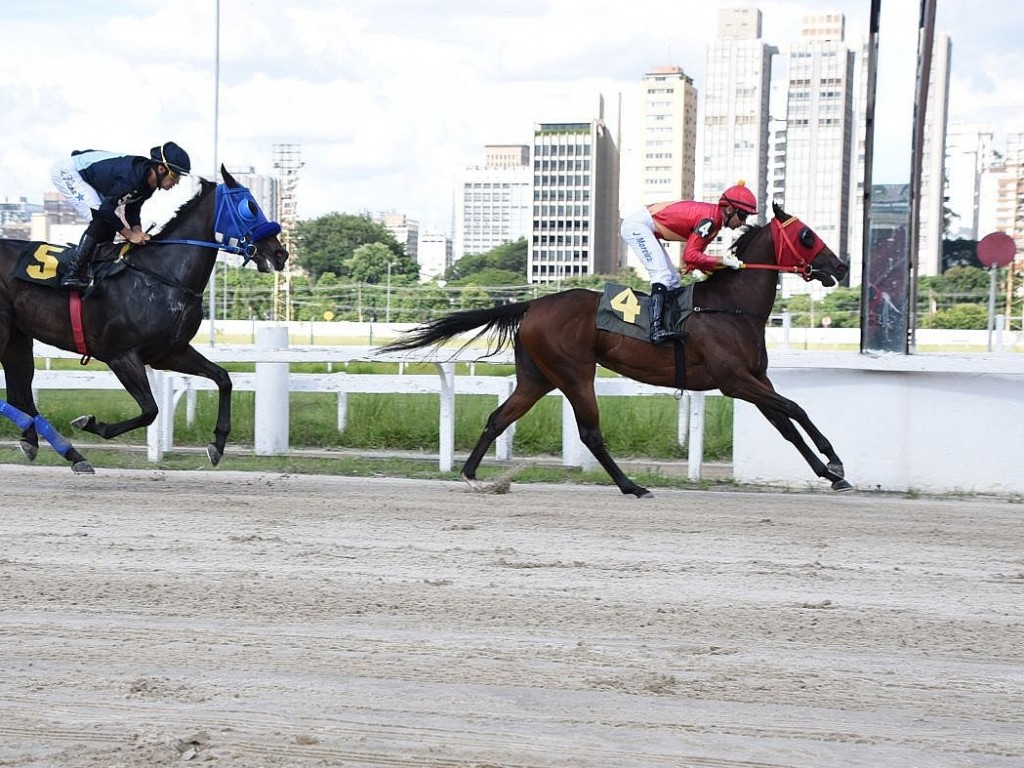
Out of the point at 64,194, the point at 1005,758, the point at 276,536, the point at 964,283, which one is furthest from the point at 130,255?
the point at 964,283

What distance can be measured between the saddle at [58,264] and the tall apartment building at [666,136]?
102741 mm

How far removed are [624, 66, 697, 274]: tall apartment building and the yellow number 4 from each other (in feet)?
335

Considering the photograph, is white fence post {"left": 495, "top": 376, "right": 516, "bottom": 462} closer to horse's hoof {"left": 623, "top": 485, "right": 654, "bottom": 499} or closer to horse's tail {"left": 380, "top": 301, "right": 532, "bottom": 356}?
horse's tail {"left": 380, "top": 301, "right": 532, "bottom": 356}

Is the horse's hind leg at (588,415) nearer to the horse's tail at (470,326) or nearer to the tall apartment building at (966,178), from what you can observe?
the horse's tail at (470,326)

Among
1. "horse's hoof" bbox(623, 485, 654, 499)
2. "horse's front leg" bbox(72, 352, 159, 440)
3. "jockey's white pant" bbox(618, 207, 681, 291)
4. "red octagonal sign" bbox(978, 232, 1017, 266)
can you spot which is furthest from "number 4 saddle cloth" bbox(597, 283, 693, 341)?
"red octagonal sign" bbox(978, 232, 1017, 266)

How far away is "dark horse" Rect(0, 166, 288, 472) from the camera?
809cm

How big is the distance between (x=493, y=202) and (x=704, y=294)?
182613mm

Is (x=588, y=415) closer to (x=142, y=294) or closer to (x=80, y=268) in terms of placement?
(x=142, y=294)

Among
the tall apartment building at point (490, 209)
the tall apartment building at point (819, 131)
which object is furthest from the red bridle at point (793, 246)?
the tall apartment building at point (490, 209)

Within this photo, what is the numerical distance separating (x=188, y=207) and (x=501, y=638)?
492cm

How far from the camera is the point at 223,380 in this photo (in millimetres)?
8336

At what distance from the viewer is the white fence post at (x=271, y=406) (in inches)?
422

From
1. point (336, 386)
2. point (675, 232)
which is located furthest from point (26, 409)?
point (675, 232)

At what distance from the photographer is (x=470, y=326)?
28.8ft
